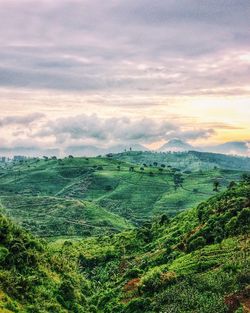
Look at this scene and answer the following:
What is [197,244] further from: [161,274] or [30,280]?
[30,280]

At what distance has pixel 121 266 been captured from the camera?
141875 millimetres

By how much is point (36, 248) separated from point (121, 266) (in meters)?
35.6

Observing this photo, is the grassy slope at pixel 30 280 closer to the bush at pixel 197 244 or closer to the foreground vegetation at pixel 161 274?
the foreground vegetation at pixel 161 274

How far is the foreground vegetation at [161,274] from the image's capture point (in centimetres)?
8025

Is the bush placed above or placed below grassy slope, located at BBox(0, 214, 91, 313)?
above

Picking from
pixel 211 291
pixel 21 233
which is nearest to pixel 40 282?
pixel 21 233

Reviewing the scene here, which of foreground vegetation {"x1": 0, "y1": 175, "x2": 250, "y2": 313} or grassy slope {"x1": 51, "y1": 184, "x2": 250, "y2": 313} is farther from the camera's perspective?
grassy slope {"x1": 51, "y1": 184, "x2": 250, "y2": 313}

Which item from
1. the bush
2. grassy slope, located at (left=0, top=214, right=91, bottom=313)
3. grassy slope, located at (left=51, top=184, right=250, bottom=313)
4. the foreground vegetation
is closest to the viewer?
the foreground vegetation

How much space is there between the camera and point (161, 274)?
318ft

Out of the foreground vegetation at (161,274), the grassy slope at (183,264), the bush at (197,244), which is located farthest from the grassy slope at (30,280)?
the bush at (197,244)

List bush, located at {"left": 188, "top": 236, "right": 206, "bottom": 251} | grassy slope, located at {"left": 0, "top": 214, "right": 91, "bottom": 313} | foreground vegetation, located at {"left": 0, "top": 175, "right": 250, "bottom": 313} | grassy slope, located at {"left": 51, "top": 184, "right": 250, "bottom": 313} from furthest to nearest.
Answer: bush, located at {"left": 188, "top": 236, "right": 206, "bottom": 251}
grassy slope, located at {"left": 0, "top": 214, "right": 91, "bottom": 313}
grassy slope, located at {"left": 51, "top": 184, "right": 250, "bottom": 313}
foreground vegetation, located at {"left": 0, "top": 175, "right": 250, "bottom": 313}

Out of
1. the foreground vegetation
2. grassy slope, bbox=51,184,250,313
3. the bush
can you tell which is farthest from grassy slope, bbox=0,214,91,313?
the bush

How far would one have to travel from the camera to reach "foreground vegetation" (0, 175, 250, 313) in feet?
263

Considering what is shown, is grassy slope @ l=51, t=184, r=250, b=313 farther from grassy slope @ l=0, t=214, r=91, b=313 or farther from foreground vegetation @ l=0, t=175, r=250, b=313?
grassy slope @ l=0, t=214, r=91, b=313
